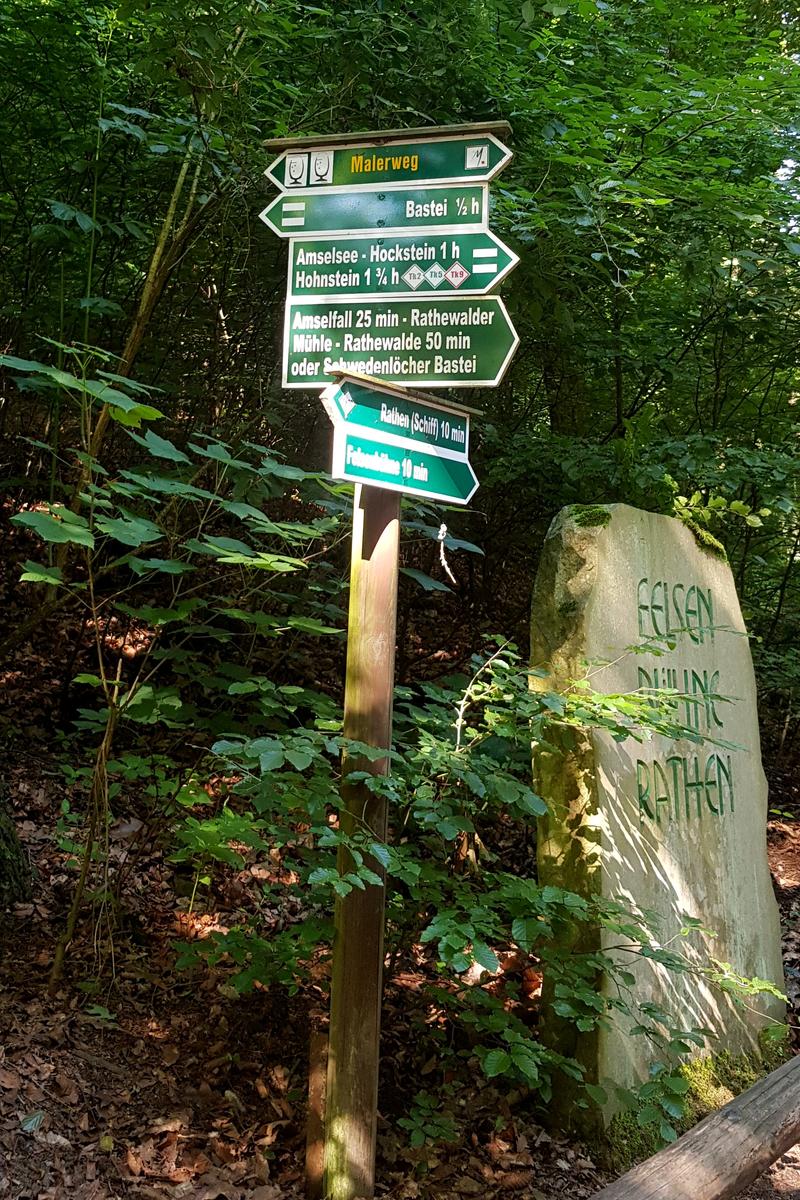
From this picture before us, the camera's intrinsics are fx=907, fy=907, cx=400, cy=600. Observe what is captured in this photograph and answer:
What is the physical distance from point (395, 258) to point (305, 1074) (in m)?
2.83

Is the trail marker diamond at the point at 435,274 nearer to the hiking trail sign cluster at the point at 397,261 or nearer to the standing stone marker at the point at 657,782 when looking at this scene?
the hiking trail sign cluster at the point at 397,261

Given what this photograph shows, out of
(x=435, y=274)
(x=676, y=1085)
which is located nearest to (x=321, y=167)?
(x=435, y=274)

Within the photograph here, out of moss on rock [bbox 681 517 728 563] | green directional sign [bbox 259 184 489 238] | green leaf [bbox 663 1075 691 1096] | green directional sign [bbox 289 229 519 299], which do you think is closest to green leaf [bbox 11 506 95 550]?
green directional sign [bbox 289 229 519 299]

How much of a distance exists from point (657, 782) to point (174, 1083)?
2.26m

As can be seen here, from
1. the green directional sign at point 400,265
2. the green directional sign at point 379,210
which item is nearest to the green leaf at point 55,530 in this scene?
the green directional sign at point 400,265

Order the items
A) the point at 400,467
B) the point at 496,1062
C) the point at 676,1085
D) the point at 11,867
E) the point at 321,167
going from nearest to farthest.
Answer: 1. the point at 400,467
2. the point at 321,167
3. the point at 496,1062
4. the point at 676,1085
5. the point at 11,867

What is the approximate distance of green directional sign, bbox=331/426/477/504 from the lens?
8.07 ft

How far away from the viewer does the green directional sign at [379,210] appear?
2.59 metres

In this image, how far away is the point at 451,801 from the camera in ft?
9.34

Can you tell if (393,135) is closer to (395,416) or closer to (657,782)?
(395,416)

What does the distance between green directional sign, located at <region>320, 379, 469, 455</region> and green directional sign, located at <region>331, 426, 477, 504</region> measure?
0.03m

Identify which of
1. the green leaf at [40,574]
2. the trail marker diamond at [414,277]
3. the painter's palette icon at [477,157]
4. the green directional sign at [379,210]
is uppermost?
the painter's palette icon at [477,157]

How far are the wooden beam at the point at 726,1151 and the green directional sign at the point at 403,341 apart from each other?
84.5 inches

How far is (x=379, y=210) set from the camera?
265cm
